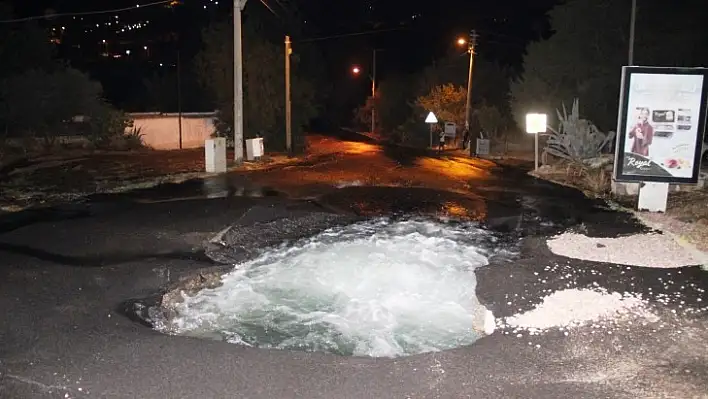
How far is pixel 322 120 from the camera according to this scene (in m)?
79.4

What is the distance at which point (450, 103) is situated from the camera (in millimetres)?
43469

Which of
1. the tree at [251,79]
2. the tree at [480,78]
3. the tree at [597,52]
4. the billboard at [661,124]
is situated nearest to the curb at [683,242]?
the billboard at [661,124]

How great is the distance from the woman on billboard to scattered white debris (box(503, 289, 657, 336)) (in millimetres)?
6940

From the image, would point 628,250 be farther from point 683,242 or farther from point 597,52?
point 597,52

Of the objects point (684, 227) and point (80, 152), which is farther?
point (80, 152)

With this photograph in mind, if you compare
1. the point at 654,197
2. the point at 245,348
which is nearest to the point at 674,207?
the point at 654,197

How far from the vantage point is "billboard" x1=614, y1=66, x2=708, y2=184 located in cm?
1338

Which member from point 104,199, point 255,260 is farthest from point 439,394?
point 104,199

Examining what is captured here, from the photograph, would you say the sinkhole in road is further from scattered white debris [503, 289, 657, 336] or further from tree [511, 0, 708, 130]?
tree [511, 0, 708, 130]

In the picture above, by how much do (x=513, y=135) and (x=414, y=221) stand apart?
3031cm

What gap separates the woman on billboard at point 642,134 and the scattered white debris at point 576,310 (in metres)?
6.94

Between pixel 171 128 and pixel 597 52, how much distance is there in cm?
2371

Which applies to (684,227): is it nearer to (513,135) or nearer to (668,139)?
(668,139)

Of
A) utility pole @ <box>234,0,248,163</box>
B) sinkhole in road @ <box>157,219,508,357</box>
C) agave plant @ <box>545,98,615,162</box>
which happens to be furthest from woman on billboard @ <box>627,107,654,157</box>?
utility pole @ <box>234,0,248,163</box>
